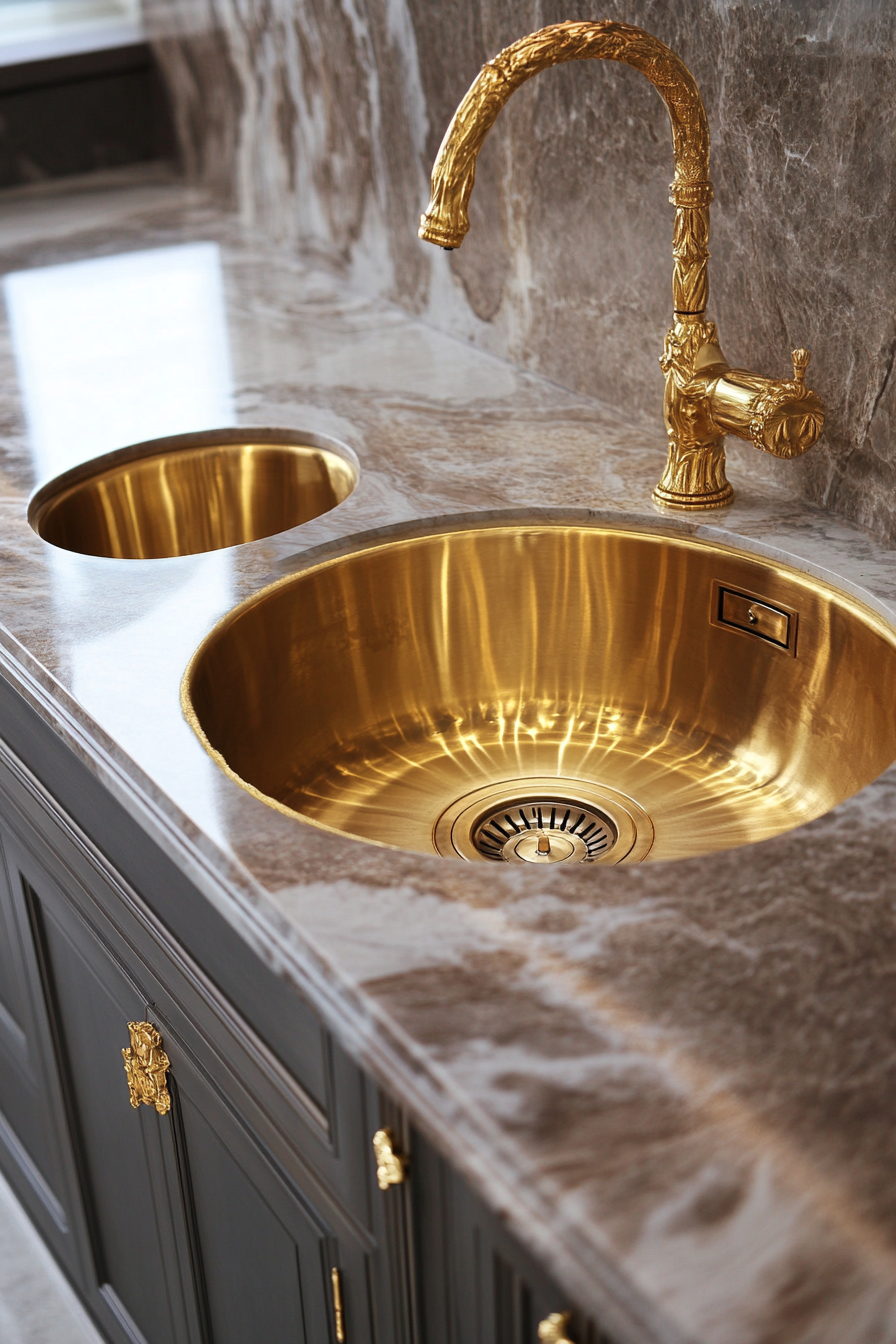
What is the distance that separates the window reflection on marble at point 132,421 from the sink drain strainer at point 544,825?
0.84 ft

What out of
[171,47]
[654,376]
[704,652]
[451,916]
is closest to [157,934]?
[451,916]

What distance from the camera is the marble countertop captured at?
0.53m

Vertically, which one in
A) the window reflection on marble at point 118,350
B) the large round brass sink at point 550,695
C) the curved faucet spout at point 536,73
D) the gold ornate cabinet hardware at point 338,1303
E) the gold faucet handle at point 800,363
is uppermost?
the curved faucet spout at point 536,73

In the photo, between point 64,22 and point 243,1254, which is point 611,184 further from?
point 64,22

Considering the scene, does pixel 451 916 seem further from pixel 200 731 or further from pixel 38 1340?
pixel 38 1340

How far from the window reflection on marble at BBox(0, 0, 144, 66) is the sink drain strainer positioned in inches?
73.9

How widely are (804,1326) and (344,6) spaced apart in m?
1.65

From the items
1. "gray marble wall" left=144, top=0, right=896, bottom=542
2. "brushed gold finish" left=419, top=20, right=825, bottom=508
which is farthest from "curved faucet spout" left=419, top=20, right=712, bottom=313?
"gray marble wall" left=144, top=0, right=896, bottom=542

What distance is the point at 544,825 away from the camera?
43.3 inches

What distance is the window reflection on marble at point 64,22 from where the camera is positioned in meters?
2.42

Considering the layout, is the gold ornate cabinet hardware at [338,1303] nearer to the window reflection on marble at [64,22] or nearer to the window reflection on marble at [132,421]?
the window reflection on marble at [132,421]

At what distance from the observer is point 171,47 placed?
230 centimetres

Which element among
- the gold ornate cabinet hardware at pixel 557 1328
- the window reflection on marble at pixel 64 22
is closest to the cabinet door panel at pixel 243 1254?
the gold ornate cabinet hardware at pixel 557 1328

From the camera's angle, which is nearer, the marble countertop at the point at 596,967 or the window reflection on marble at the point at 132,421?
the marble countertop at the point at 596,967
